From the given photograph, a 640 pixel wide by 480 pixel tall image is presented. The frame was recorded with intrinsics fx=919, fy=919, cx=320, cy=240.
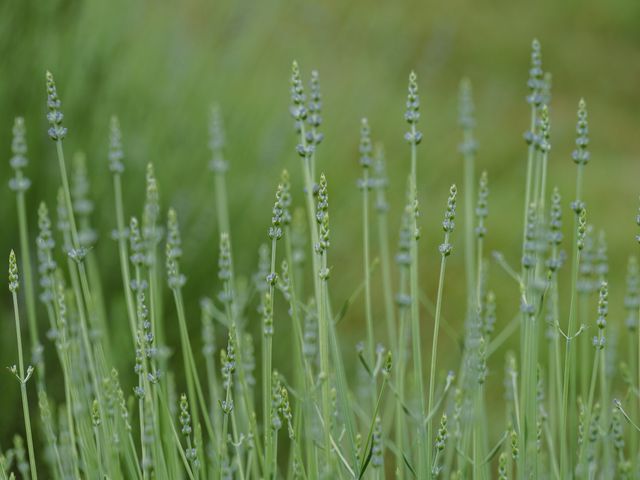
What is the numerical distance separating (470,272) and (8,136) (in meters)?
1.26

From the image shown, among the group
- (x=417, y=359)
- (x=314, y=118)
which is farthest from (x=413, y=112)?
(x=417, y=359)

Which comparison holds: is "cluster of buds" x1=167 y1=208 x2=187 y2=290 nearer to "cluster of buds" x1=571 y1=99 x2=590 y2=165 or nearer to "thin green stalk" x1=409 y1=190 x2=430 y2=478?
"thin green stalk" x1=409 y1=190 x2=430 y2=478

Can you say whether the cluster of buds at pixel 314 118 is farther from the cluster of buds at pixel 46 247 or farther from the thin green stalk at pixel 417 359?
the cluster of buds at pixel 46 247

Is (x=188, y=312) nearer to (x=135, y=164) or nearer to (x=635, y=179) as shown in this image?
(x=135, y=164)

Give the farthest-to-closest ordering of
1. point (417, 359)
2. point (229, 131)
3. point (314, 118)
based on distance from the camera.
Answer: point (229, 131) < point (314, 118) < point (417, 359)

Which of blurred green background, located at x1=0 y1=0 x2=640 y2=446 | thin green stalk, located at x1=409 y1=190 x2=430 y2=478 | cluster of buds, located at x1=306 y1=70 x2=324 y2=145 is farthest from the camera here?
blurred green background, located at x1=0 y1=0 x2=640 y2=446

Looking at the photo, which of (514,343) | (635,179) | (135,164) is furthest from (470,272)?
(635,179)

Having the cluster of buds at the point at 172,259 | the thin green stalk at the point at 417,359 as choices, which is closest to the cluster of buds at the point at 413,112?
the thin green stalk at the point at 417,359

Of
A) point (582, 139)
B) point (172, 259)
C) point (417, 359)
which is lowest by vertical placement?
point (417, 359)

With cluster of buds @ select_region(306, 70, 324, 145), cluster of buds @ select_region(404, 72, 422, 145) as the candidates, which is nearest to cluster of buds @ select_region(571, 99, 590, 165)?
cluster of buds @ select_region(404, 72, 422, 145)

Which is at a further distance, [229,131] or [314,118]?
[229,131]

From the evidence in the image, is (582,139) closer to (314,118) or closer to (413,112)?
(413,112)

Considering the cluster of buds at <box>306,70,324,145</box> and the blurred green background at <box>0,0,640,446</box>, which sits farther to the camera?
the blurred green background at <box>0,0,640,446</box>

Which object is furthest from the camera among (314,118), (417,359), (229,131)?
(229,131)
